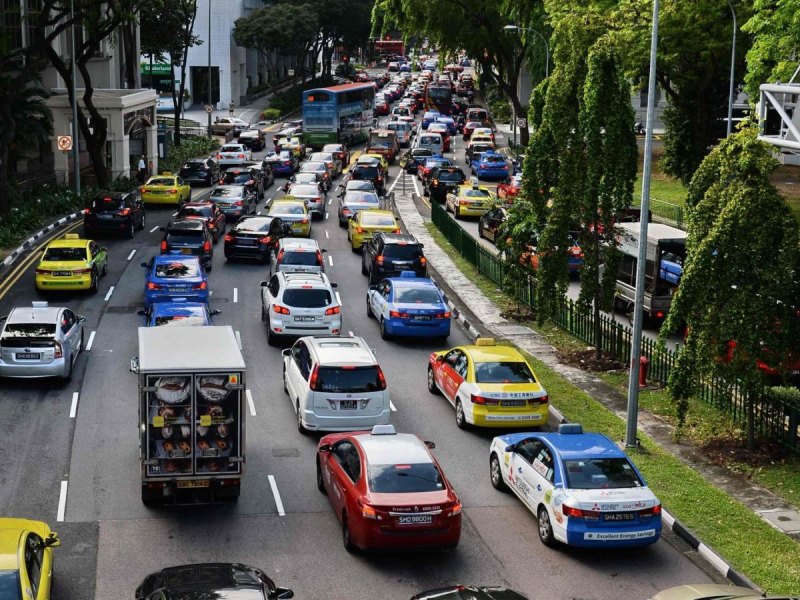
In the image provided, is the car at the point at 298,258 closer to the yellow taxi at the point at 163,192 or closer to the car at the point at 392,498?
the car at the point at 392,498

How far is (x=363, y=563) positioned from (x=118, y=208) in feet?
97.4

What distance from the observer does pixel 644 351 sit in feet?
91.7

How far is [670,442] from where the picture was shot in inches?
907

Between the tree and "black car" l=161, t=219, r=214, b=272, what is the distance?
1925 centimetres

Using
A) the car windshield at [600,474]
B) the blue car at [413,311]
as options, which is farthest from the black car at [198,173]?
the car windshield at [600,474]

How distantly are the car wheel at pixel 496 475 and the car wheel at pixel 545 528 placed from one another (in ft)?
6.81

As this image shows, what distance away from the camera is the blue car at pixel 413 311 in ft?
99.7

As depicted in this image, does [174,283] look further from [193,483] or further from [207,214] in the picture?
[193,483]

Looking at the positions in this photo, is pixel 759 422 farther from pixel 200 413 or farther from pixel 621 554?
pixel 200 413

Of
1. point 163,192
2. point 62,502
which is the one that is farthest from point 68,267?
point 163,192

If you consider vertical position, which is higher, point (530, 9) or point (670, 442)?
point (530, 9)

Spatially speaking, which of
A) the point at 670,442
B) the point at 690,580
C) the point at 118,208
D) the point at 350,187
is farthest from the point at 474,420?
the point at 350,187

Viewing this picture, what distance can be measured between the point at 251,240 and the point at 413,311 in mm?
11248

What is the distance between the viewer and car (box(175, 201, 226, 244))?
42900 mm
